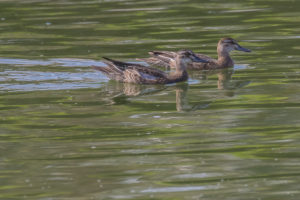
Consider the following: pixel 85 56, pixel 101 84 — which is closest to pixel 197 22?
pixel 85 56

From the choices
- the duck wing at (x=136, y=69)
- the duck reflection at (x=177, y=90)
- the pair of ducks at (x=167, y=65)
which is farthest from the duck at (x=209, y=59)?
the duck wing at (x=136, y=69)

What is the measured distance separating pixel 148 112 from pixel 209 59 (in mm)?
3952

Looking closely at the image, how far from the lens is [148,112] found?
10.6 meters

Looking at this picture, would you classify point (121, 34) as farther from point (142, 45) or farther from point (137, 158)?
point (137, 158)

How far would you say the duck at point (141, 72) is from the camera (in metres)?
12.8

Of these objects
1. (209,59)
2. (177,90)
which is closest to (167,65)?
(209,59)

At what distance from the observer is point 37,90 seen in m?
12.2

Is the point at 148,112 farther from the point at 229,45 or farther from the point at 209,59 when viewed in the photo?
the point at 229,45

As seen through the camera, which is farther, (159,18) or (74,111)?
(159,18)

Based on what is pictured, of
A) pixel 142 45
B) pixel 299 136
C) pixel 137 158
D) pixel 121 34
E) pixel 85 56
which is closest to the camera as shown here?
pixel 137 158

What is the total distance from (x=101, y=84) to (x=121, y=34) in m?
4.23

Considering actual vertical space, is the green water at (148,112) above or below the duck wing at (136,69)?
below

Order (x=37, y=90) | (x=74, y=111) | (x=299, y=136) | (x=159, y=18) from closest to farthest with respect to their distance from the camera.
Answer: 1. (x=299, y=136)
2. (x=74, y=111)
3. (x=37, y=90)
4. (x=159, y=18)

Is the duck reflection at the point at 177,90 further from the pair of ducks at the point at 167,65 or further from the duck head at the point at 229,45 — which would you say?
the duck head at the point at 229,45
